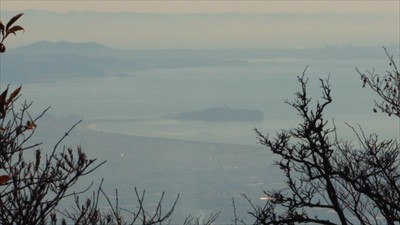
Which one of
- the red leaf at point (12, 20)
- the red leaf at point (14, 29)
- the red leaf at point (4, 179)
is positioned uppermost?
the red leaf at point (12, 20)

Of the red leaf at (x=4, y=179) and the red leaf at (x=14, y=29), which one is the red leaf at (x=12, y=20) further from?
the red leaf at (x=4, y=179)

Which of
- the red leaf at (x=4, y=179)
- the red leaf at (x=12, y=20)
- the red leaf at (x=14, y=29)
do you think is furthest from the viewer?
the red leaf at (x=14, y=29)

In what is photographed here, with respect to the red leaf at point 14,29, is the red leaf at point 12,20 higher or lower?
higher

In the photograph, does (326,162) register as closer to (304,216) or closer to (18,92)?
(304,216)

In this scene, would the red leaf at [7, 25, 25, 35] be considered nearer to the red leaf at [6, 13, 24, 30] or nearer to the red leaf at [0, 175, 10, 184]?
the red leaf at [6, 13, 24, 30]

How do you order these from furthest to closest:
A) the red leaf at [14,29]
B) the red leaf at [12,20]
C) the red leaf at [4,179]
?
Result: the red leaf at [14,29], the red leaf at [12,20], the red leaf at [4,179]

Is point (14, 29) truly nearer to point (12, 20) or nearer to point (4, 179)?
point (12, 20)

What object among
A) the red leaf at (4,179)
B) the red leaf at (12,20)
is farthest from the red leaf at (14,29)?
the red leaf at (4,179)

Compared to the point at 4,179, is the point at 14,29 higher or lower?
higher

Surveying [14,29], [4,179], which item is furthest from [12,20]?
[4,179]

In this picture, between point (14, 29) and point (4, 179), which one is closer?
point (4, 179)

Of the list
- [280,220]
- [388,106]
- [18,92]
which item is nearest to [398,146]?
[388,106]
